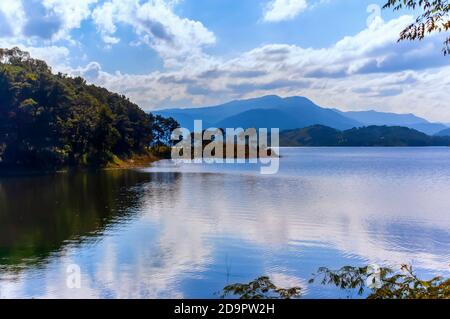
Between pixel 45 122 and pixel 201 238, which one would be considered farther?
pixel 45 122

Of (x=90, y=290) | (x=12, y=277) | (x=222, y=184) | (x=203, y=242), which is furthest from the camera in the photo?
(x=222, y=184)

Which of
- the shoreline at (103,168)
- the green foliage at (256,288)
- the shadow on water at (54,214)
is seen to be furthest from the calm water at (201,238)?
the shoreline at (103,168)

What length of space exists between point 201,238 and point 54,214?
599 inches

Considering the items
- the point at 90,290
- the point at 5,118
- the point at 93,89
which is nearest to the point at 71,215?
the point at 90,290

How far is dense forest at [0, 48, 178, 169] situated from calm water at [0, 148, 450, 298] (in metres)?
35.1

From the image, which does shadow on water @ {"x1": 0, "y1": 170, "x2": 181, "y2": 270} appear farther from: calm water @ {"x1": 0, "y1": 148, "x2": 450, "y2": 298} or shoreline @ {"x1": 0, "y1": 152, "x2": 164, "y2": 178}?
shoreline @ {"x1": 0, "y1": 152, "x2": 164, "y2": 178}

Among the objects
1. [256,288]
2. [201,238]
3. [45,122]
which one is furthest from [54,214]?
[45,122]

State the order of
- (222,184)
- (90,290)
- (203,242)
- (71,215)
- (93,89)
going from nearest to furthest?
(90,290) → (203,242) → (71,215) → (222,184) → (93,89)

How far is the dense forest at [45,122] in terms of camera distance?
268 ft

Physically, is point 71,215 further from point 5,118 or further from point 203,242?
point 5,118

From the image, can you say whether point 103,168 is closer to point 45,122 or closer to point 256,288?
point 45,122

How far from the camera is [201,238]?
88.6ft

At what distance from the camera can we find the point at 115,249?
24172mm
